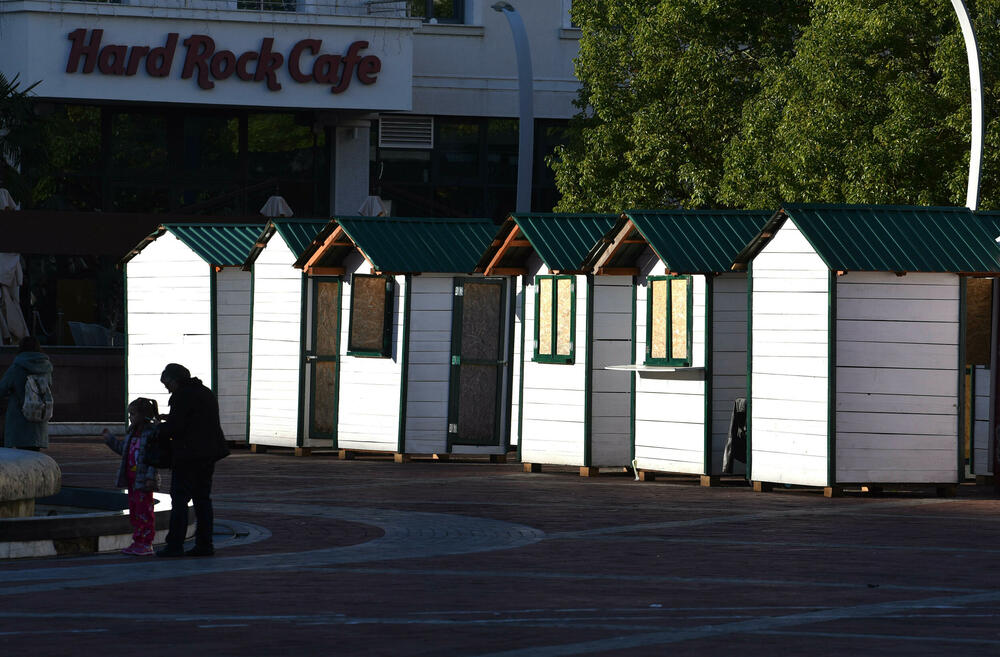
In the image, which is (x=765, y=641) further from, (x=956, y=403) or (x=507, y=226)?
(x=507, y=226)

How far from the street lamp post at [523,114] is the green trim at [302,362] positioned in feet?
21.8

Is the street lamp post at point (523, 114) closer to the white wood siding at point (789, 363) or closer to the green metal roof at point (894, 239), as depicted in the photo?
the white wood siding at point (789, 363)

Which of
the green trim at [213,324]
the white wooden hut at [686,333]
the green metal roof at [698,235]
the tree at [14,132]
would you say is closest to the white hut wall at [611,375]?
the white wooden hut at [686,333]

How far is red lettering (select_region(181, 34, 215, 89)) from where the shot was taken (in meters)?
39.8

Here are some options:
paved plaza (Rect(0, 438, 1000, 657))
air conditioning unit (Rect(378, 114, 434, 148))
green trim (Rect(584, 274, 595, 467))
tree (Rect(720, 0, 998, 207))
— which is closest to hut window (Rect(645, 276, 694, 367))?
green trim (Rect(584, 274, 595, 467))

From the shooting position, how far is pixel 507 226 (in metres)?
22.7

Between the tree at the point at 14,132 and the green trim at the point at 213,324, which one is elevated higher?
the tree at the point at 14,132

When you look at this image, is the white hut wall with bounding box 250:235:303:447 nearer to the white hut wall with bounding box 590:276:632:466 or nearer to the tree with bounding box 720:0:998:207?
the white hut wall with bounding box 590:276:632:466

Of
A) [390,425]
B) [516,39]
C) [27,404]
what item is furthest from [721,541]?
[516,39]

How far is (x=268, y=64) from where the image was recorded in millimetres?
40656

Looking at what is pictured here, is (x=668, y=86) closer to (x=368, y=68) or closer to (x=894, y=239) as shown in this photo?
(x=368, y=68)

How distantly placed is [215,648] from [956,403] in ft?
36.9

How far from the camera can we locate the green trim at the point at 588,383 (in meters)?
21.3

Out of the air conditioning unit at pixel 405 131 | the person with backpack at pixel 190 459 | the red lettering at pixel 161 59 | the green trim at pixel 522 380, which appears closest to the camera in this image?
the person with backpack at pixel 190 459
